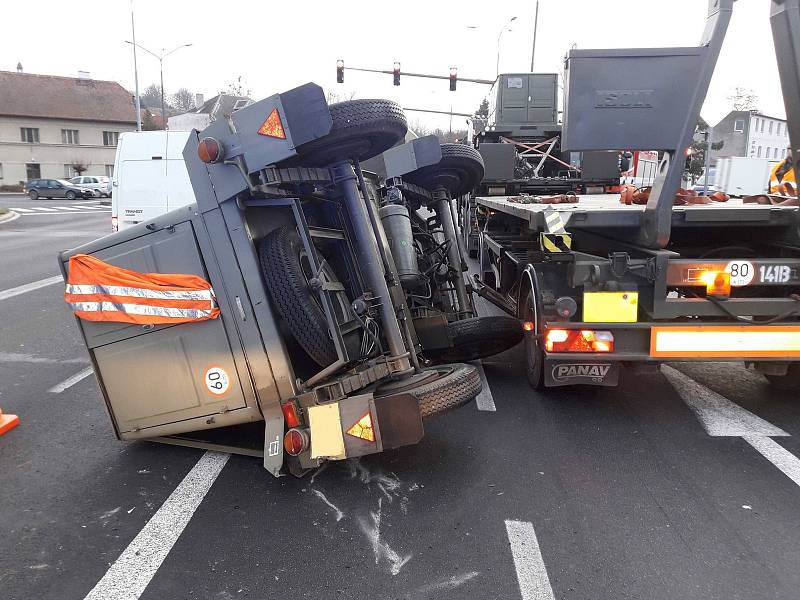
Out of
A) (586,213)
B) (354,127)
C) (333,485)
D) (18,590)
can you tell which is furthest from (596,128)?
(18,590)

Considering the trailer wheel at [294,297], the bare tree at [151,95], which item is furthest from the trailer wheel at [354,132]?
the bare tree at [151,95]

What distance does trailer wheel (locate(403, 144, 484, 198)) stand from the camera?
6359 millimetres

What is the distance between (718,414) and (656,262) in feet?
4.60

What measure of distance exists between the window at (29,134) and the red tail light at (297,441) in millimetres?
70219

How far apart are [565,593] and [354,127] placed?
2.61 meters

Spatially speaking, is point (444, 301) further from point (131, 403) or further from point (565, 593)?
point (565, 593)

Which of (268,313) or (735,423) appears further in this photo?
(735,423)

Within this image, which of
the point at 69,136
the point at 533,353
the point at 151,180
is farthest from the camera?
the point at 69,136

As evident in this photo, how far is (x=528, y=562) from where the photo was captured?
3090 millimetres

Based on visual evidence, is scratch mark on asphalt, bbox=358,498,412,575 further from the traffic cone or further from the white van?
the white van

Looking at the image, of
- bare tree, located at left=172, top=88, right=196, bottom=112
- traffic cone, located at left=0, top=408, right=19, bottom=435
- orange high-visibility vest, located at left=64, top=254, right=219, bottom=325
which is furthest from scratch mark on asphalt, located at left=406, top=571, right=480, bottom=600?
bare tree, located at left=172, top=88, right=196, bottom=112

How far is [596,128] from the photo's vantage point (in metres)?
4.35

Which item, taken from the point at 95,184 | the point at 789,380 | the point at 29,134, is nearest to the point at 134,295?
the point at 789,380

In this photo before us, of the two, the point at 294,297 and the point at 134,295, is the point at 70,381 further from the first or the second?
the point at 294,297
